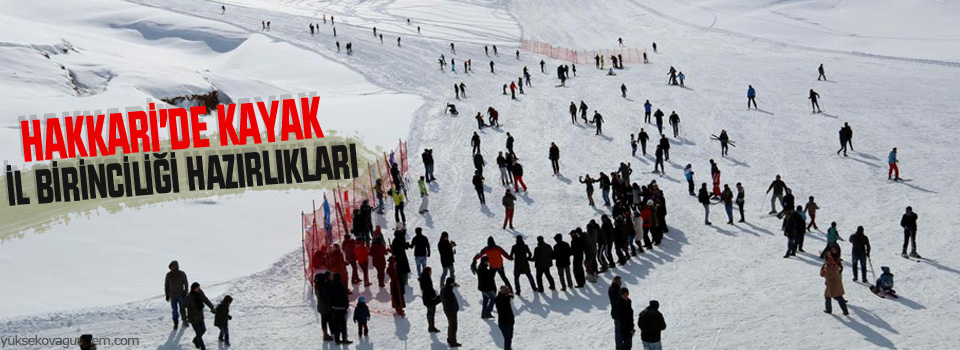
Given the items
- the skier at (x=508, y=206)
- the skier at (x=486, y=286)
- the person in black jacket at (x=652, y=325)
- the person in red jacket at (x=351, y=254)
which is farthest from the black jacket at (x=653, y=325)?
the skier at (x=508, y=206)

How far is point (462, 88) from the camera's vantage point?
4316 cm

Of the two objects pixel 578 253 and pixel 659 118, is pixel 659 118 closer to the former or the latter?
pixel 659 118

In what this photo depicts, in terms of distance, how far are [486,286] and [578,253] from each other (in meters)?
2.53

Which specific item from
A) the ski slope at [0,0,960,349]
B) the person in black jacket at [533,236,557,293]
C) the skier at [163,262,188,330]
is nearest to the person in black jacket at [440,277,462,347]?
the ski slope at [0,0,960,349]

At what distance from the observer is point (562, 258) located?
54.5ft

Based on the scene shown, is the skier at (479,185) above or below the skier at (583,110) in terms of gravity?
below

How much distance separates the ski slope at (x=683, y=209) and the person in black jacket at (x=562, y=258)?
348mm

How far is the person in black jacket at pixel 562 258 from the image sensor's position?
16.6 m

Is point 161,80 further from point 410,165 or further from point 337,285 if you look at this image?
point 337,285

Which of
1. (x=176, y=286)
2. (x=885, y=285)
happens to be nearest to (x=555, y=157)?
(x=885, y=285)

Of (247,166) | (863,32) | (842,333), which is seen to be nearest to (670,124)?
(247,166)

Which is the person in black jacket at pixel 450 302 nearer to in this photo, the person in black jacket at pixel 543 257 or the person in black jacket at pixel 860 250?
the person in black jacket at pixel 543 257

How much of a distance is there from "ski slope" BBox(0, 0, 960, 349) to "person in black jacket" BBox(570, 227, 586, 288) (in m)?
0.35

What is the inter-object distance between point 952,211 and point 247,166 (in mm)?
20184
